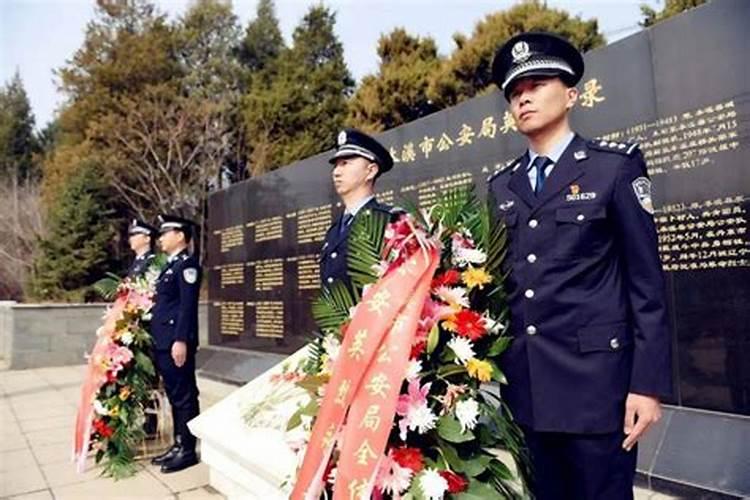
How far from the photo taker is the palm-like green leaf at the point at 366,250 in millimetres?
1938

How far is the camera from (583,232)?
152 centimetres

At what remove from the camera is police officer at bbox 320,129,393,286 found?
2.57 m

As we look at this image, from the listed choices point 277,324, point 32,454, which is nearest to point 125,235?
point 277,324

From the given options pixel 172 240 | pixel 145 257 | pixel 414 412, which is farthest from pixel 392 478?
pixel 145 257

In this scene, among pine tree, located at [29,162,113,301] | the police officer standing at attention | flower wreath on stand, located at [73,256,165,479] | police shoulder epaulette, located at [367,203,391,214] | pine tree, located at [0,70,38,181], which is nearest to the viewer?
police shoulder epaulette, located at [367,203,391,214]

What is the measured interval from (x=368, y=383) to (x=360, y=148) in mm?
1203

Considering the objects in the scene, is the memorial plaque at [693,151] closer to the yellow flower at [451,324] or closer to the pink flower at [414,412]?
the yellow flower at [451,324]

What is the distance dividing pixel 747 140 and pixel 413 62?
38.4 feet

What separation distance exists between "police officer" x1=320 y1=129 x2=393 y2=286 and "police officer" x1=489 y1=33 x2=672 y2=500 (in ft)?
3.24

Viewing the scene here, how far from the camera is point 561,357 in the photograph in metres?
1.52

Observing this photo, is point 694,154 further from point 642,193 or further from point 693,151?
point 642,193

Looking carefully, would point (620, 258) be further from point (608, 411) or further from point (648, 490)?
point (648, 490)

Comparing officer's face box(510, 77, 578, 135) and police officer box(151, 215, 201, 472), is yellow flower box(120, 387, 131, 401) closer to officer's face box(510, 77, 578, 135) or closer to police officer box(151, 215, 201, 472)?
police officer box(151, 215, 201, 472)

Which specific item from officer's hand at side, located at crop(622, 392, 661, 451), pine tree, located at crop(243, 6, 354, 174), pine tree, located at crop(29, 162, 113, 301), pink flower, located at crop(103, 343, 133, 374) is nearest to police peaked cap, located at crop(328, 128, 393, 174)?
officer's hand at side, located at crop(622, 392, 661, 451)
